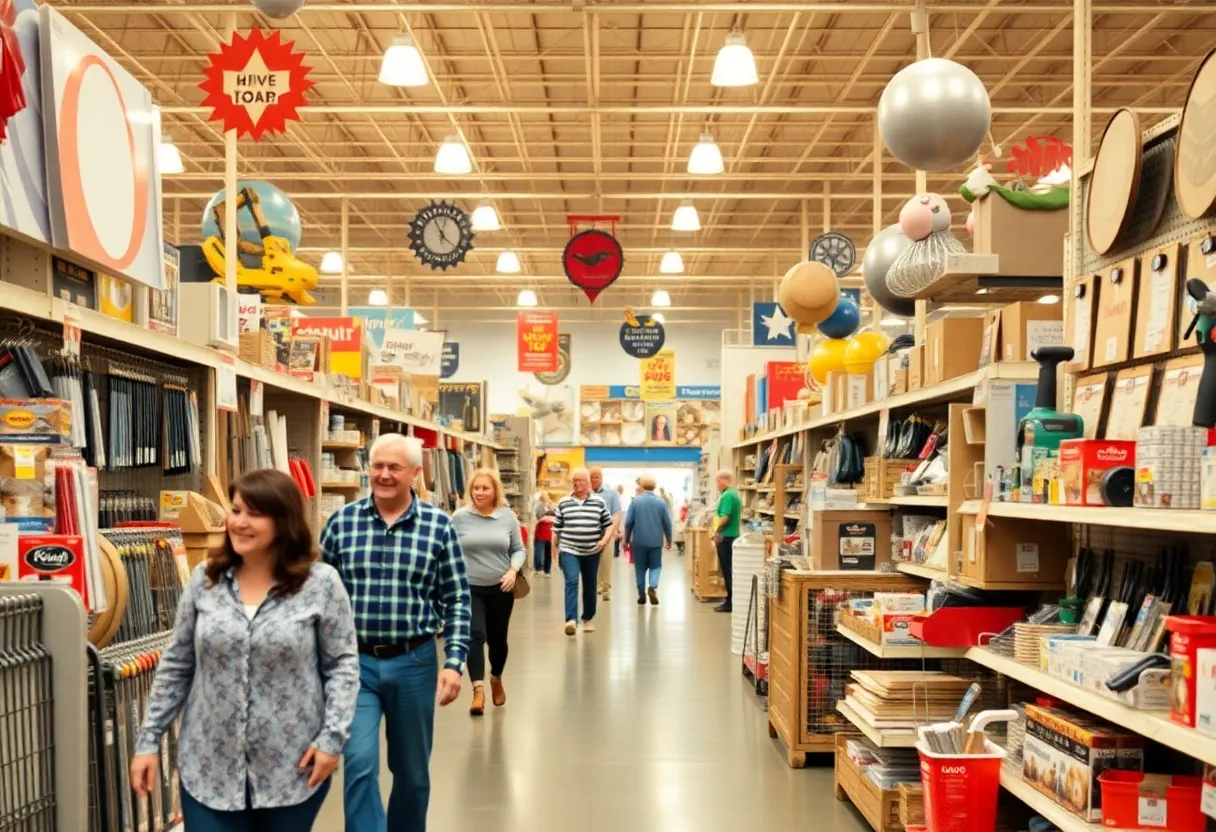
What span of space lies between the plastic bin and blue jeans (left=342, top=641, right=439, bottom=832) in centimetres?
213

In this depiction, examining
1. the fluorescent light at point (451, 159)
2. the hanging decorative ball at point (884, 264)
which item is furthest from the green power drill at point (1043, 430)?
the fluorescent light at point (451, 159)

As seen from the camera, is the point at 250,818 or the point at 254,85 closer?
the point at 250,818

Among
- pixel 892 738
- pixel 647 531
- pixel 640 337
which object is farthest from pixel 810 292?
pixel 640 337

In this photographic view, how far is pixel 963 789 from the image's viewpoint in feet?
13.3

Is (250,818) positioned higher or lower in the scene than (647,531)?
higher

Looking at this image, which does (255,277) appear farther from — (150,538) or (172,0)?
(172,0)

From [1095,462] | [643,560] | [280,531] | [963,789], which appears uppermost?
[1095,462]

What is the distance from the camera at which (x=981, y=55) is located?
46.5ft

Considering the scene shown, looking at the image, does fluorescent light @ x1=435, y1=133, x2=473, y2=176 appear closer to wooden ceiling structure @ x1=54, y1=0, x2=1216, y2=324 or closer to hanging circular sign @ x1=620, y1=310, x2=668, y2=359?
wooden ceiling structure @ x1=54, y1=0, x2=1216, y2=324

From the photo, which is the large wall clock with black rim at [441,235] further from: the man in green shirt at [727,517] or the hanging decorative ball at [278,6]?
the hanging decorative ball at [278,6]

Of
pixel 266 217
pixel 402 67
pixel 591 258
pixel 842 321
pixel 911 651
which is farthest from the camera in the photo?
pixel 591 258

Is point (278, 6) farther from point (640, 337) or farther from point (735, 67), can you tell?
point (640, 337)

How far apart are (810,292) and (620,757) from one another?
395 centimetres

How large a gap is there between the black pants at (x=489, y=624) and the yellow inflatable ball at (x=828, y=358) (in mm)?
4131
